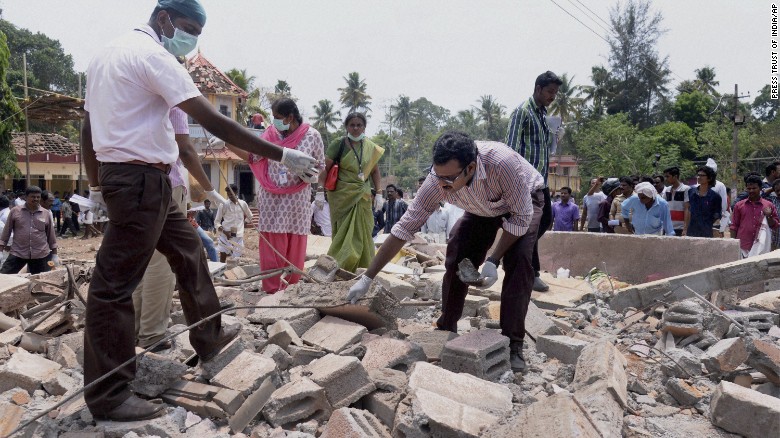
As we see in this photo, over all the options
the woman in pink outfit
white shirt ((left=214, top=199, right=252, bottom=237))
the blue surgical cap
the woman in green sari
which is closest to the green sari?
the woman in green sari

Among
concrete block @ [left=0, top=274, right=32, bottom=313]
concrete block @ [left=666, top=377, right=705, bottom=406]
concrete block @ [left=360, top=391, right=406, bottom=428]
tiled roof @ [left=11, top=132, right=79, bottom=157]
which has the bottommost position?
concrete block @ [left=666, top=377, right=705, bottom=406]

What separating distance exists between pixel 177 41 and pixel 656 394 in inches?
122

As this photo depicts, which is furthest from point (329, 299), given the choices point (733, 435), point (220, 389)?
point (733, 435)

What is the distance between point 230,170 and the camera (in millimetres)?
30016

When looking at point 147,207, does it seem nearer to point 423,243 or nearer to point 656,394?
point 656,394

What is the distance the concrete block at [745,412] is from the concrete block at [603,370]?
417mm

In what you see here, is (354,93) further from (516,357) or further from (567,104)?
(516,357)

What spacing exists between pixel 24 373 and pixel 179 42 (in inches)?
68.4

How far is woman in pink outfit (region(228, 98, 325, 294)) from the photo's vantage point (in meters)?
5.40

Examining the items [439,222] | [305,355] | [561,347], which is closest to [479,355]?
[561,347]

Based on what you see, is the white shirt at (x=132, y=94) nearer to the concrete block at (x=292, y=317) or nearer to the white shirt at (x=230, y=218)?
the concrete block at (x=292, y=317)

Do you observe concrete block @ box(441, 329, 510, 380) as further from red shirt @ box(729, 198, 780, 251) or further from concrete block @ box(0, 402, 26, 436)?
red shirt @ box(729, 198, 780, 251)

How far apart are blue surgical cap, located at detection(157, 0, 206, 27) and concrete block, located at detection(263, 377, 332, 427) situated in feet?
5.74

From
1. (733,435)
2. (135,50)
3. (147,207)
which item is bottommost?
(733,435)
